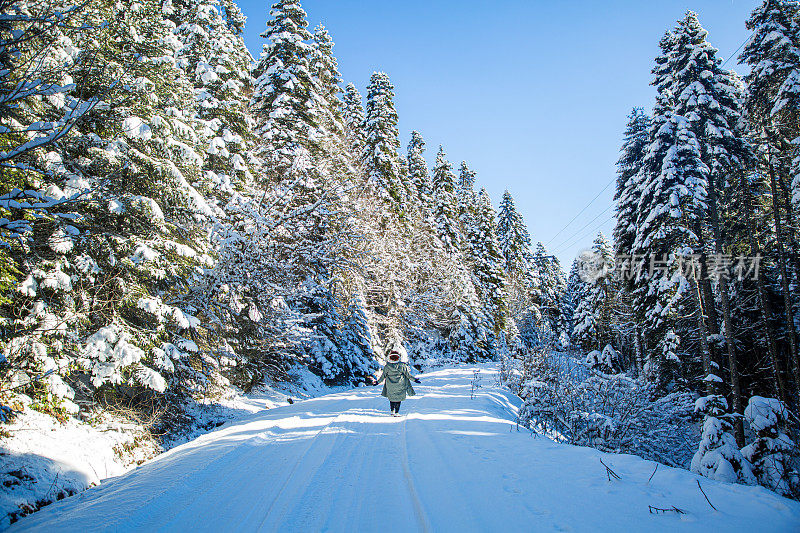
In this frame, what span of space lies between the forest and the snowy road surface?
1.75 metres

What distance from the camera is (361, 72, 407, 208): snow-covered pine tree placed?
84.3ft

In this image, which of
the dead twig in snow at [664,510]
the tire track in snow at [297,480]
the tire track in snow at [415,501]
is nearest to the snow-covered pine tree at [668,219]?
the dead twig in snow at [664,510]

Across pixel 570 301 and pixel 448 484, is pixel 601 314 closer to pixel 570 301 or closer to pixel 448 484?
pixel 448 484

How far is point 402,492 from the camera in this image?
13.3 feet

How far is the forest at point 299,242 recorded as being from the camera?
6125 mm

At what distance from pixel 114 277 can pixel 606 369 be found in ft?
69.2

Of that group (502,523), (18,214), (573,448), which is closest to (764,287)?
(573,448)

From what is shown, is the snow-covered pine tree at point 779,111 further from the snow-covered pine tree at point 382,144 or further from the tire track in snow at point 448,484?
the snow-covered pine tree at point 382,144

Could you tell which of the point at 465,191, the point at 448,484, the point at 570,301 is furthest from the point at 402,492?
the point at 570,301

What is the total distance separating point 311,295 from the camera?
14.5 metres

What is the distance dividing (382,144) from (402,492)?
999 inches

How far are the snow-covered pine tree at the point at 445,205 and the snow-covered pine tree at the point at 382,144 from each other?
16.0 ft

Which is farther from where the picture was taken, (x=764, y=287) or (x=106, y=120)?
(x=764, y=287)

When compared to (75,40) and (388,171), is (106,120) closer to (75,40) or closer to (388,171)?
(75,40)
